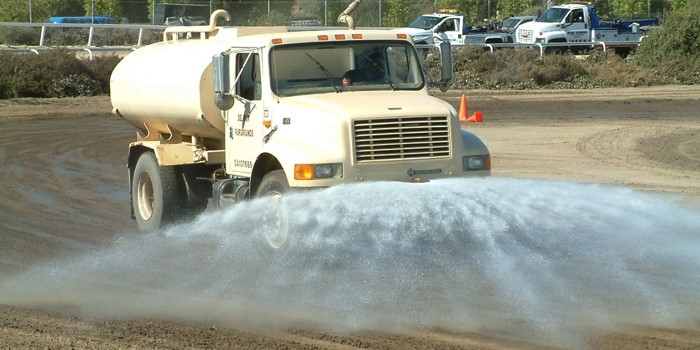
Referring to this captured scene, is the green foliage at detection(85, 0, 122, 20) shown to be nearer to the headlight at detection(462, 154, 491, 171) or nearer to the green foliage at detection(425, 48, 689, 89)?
the green foliage at detection(425, 48, 689, 89)

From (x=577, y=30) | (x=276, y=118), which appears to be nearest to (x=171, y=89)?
(x=276, y=118)

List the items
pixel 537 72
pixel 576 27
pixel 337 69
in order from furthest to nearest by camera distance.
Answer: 1. pixel 576 27
2. pixel 537 72
3. pixel 337 69

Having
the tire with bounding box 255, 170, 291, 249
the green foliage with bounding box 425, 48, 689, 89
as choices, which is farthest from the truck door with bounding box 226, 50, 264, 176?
the green foliage with bounding box 425, 48, 689, 89

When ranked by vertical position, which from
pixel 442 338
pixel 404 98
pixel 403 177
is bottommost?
pixel 442 338

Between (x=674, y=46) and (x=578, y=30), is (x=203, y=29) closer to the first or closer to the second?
(x=674, y=46)

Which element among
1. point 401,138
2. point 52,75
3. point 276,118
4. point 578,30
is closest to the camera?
point 401,138

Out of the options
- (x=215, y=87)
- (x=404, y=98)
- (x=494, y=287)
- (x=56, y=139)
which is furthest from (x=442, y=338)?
(x=56, y=139)

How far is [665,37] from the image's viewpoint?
1563 inches

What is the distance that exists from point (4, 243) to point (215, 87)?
3.00 meters

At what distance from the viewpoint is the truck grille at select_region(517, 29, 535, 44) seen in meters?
44.4

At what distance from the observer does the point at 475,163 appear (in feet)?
34.2

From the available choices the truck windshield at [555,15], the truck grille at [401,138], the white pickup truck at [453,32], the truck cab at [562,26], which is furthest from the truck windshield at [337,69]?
the truck windshield at [555,15]

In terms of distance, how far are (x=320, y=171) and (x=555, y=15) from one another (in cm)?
3763

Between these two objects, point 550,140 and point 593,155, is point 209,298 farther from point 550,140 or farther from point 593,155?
point 550,140
